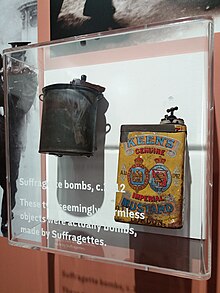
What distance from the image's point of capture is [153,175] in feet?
2.38

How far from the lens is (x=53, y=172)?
0.89m

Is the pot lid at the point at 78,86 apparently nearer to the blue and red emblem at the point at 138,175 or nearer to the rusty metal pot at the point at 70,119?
the rusty metal pot at the point at 70,119

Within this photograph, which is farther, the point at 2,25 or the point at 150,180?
the point at 2,25

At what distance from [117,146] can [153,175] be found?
127 millimetres

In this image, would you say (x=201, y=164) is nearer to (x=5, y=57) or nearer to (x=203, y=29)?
(x=203, y=29)

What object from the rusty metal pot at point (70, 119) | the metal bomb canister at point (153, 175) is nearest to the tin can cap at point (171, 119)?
the metal bomb canister at point (153, 175)

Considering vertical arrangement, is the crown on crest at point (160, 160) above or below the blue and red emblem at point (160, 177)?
above

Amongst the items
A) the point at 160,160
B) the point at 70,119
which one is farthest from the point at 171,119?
the point at 70,119

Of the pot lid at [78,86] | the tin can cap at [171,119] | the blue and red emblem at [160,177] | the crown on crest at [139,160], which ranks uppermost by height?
the pot lid at [78,86]

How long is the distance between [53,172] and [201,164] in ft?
1.12

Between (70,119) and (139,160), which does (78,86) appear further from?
(139,160)

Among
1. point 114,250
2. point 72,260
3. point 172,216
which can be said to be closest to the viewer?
point 172,216

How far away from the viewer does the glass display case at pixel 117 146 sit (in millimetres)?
724

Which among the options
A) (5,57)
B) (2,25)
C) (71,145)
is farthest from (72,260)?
(2,25)
